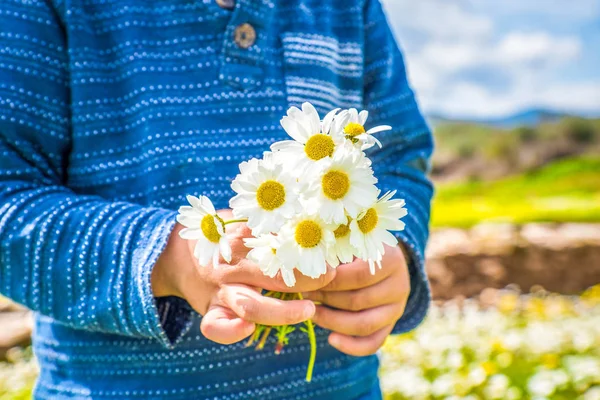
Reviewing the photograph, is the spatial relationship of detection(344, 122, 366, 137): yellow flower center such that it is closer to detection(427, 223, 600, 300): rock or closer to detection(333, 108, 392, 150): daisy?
detection(333, 108, 392, 150): daisy

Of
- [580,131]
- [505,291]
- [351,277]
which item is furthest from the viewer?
[580,131]

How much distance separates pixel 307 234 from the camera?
0.52m

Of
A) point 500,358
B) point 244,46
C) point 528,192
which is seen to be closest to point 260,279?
point 244,46

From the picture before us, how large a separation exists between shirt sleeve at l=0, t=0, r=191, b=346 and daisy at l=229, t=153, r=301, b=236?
0.16 metres

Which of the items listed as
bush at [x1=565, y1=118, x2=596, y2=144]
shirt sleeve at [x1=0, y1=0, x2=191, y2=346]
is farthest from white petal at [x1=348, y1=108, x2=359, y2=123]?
bush at [x1=565, y1=118, x2=596, y2=144]

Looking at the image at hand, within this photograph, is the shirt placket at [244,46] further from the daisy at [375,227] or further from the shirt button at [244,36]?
the daisy at [375,227]

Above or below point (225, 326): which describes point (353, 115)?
above

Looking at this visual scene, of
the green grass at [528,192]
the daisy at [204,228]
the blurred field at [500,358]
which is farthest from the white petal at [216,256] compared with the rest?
the green grass at [528,192]

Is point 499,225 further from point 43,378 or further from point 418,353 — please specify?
point 43,378

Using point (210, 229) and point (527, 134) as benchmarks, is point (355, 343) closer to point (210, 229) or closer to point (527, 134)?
point (210, 229)

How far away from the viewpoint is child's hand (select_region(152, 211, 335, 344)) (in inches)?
22.7

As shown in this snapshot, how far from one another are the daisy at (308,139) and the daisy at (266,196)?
2 cm

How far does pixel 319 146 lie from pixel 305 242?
8cm

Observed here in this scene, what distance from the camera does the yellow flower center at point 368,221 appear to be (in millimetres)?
541
